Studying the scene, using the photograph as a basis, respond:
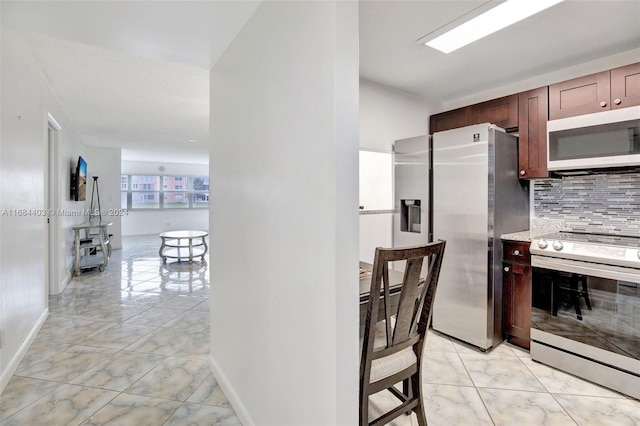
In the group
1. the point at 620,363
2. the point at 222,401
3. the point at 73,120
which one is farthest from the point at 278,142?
the point at 73,120

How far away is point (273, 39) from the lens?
4.59 feet

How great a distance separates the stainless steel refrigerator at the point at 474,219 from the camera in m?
2.53


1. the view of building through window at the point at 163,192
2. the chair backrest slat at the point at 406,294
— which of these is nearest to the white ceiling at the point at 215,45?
the chair backrest slat at the point at 406,294

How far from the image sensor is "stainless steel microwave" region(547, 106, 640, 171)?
2104mm

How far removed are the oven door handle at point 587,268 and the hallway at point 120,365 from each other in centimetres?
238

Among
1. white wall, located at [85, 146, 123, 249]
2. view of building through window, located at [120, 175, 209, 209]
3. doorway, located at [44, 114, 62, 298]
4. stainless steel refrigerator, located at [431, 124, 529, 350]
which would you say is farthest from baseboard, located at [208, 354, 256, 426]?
view of building through window, located at [120, 175, 209, 209]

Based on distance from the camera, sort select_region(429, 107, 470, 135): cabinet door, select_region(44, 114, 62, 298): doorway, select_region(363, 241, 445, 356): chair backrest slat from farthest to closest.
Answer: select_region(44, 114, 62, 298): doorway → select_region(429, 107, 470, 135): cabinet door → select_region(363, 241, 445, 356): chair backrest slat

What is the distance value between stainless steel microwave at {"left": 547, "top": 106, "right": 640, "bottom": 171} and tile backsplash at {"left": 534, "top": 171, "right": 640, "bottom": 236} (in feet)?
1.24

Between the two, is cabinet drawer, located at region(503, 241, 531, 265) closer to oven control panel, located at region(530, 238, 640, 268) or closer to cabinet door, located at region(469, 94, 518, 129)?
oven control panel, located at region(530, 238, 640, 268)

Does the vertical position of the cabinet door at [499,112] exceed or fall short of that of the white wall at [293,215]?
it exceeds it

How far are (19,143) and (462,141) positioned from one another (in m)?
3.49

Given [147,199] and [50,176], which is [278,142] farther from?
[147,199]

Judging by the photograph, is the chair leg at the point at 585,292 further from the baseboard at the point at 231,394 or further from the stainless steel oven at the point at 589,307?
the baseboard at the point at 231,394

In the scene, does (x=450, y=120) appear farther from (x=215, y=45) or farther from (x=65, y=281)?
(x=65, y=281)
